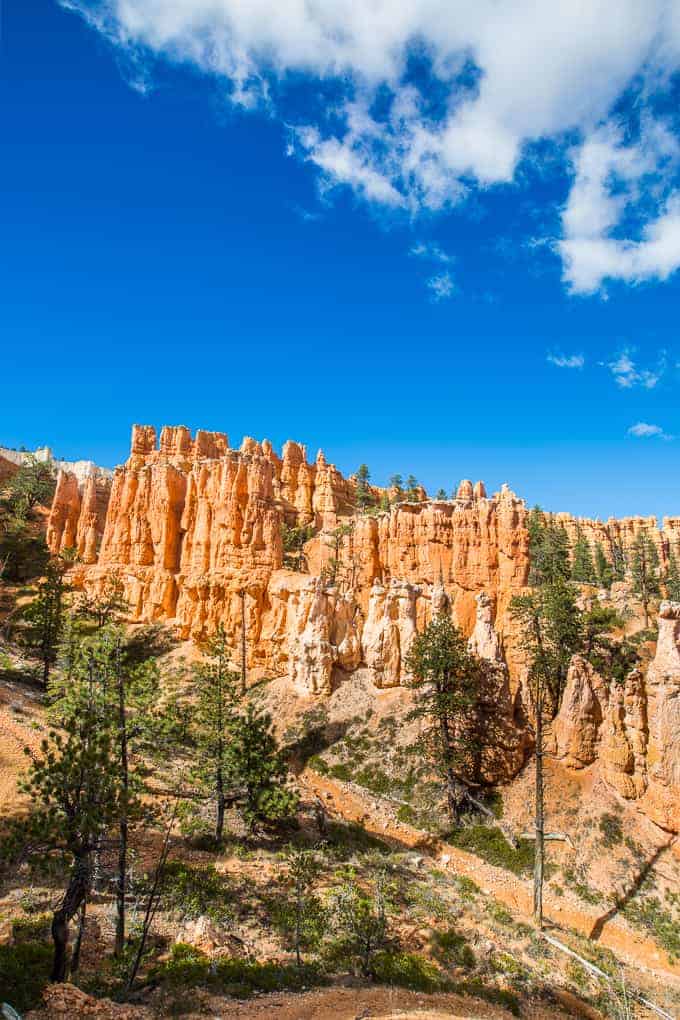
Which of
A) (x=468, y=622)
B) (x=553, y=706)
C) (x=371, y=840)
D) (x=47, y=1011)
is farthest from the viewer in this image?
(x=468, y=622)

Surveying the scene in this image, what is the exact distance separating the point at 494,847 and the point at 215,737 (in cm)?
1577

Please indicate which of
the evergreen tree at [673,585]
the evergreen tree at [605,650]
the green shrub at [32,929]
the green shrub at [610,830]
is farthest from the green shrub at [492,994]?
the evergreen tree at [673,585]

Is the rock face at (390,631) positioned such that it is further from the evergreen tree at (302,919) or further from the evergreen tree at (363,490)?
the evergreen tree at (363,490)

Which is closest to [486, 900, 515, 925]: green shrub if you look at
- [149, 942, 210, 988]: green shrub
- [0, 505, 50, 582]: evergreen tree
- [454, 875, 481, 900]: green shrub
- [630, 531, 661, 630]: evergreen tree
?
[454, 875, 481, 900]: green shrub

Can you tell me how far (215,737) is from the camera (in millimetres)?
25969

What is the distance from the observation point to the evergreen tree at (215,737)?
25.2 m

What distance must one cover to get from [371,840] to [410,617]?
19654mm

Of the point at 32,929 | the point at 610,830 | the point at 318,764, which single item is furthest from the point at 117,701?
the point at 610,830

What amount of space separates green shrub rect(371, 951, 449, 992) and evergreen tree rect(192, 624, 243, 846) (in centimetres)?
995

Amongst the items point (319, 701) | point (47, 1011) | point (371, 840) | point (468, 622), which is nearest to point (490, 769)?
point (371, 840)

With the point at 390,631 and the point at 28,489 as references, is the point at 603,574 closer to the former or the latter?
the point at 390,631

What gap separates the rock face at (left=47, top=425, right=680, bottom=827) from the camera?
102 feet

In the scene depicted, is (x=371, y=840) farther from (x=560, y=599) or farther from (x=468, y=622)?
(x=468, y=622)

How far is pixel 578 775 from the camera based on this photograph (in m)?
31.2
